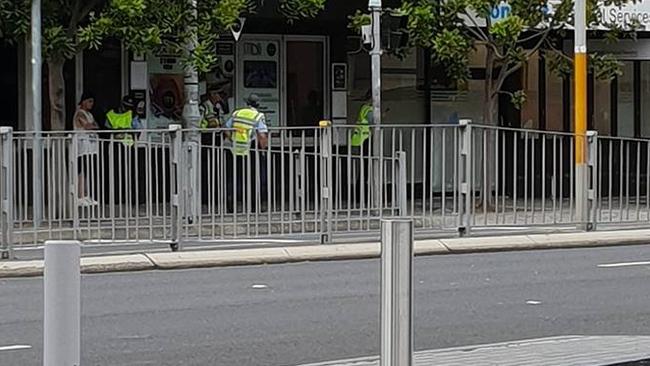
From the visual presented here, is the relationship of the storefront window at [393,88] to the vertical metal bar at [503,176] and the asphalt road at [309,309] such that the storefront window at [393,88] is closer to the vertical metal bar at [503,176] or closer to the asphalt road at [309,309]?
the vertical metal bar at [503,176]

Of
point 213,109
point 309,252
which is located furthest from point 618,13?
point 309,252

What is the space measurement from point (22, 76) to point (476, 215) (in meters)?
8.10

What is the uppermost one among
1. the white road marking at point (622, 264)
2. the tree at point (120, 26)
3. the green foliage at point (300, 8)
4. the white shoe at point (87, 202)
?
the green foliage at point (300, 8)

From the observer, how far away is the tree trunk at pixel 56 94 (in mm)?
18042

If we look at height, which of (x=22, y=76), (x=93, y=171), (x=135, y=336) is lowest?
(x=135, y=336)

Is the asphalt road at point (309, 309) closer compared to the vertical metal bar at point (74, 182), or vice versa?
the asphalt road at point (309, 309)

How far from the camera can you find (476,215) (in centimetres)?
1614

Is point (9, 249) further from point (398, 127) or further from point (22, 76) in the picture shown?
point (22, 76)

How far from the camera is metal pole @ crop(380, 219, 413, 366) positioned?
5.16 meters

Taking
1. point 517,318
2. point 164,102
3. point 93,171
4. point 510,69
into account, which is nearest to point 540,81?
point 510,69

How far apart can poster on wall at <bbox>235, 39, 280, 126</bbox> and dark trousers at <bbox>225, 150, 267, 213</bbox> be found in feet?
23.6

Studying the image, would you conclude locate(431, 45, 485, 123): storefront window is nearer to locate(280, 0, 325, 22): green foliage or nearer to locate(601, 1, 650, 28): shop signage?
locate(601, 1, 650, 28): shop signage

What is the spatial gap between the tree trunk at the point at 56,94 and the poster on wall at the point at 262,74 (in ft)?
14.1

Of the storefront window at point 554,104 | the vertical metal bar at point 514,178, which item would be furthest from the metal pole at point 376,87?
the storefront window at point 554,104
